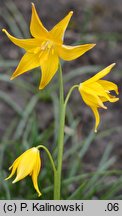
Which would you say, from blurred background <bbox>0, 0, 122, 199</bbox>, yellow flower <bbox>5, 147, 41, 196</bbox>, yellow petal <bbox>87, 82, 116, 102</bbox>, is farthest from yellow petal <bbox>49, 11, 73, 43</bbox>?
blurred background <bbox>0, 0, 122, 199</bbox>

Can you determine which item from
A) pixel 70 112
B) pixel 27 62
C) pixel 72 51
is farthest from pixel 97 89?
pixel 70 112

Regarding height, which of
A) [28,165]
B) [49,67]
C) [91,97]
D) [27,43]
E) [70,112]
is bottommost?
[70,112]

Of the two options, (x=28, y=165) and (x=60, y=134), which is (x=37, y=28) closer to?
(x=60, y=134)

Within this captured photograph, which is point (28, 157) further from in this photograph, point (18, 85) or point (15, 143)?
point (18, 85)

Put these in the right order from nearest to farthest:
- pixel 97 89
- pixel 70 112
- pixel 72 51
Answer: pixel 72 51 → pixel 97 89 → pixel 70 112

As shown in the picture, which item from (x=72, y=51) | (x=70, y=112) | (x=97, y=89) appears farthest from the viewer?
(x=70, y=112)

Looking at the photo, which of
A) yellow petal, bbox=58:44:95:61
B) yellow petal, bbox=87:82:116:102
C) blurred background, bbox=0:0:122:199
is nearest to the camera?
yellow petal, bbox=58:44:95:61

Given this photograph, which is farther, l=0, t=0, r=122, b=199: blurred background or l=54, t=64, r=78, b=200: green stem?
l=0, t=0, r=122, b=199: blurred background

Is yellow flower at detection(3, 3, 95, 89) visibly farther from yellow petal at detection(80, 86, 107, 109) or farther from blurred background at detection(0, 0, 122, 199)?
blurred background at detection(0, 0, 122, 199)
